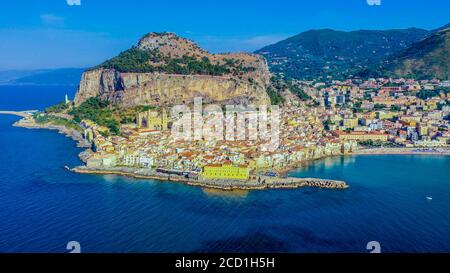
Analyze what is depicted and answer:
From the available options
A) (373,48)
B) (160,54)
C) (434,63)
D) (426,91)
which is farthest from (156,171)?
(373,48)

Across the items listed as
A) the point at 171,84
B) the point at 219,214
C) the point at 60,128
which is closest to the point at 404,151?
the point at 219,214

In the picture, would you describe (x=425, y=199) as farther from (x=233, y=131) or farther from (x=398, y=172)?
(x=233, y=131)

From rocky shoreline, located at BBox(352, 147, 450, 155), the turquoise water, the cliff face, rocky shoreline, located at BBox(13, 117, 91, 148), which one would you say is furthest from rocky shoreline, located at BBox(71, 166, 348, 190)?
the cliff face

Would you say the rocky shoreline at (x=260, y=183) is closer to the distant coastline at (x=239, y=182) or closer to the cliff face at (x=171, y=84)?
the distant coastline at (x=239, y=182)

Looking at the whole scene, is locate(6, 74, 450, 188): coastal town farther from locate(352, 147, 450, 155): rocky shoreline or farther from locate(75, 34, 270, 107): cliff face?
locate(75, 34, 270, 107): cliff face

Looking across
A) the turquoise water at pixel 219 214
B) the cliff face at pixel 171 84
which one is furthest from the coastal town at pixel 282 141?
the cliff face at pixel 171 84

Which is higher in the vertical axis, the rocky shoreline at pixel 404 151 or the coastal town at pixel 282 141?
the coastal town at pixel 282 141
